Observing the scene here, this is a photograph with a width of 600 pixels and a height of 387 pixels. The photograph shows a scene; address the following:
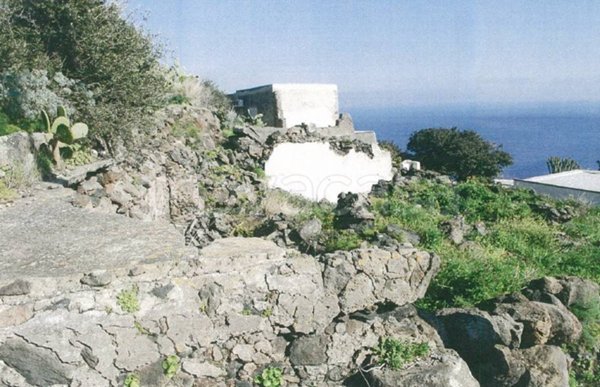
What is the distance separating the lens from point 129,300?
4.13 m

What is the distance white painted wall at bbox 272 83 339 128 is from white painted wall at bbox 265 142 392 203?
15.7 feet

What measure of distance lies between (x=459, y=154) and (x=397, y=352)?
2645 cm

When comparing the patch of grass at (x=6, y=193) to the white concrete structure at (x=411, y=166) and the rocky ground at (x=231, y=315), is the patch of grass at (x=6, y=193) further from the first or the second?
the white concrete structure at (x=411, y=166)

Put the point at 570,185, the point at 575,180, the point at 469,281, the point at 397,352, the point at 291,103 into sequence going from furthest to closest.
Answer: the point at 575,180 < the point at 570,185 < the point at 291,103 < the point at 469,281 < the point at 397,352

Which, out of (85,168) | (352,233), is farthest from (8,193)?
(352,233)

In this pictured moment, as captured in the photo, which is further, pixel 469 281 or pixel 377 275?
pixel 469 281

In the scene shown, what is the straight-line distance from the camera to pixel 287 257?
188 inches

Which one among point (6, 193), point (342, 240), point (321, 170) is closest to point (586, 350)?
point (342, 240)

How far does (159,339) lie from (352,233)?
142 inches

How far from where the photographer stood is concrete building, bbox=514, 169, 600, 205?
17.4 metres

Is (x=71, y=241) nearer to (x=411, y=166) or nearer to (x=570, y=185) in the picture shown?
(x=411, y=166)

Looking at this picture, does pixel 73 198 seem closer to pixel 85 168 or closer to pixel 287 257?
pixel 85 168

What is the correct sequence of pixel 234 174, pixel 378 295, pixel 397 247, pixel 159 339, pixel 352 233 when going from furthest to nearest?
pixel 234 174, pixel 352 233, pixel 397 247, pixel 378 295, pixel 159 339

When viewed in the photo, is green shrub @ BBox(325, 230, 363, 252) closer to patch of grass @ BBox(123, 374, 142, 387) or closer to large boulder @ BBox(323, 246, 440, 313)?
large boulder @ BBox(323, 246, 440, 313)
